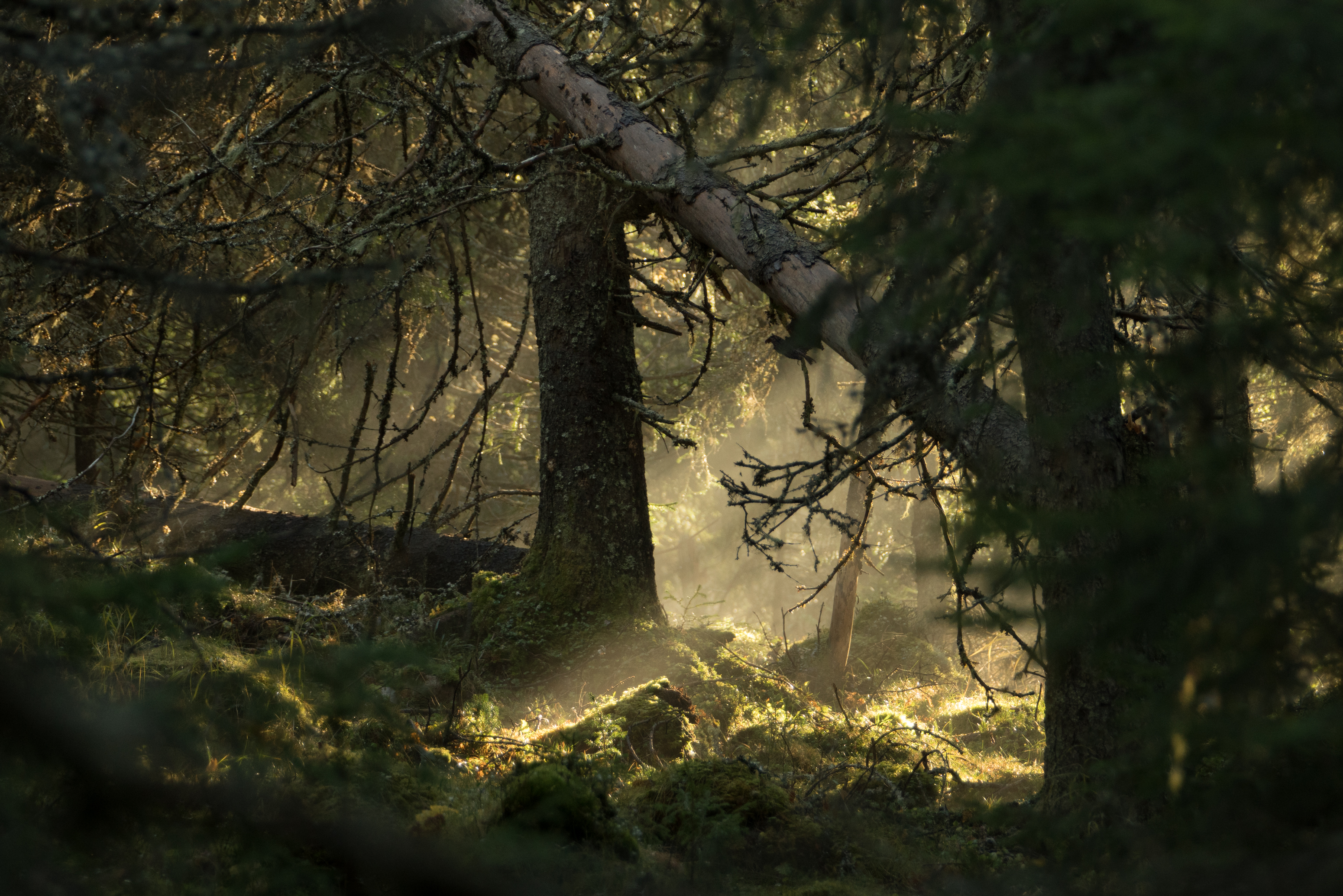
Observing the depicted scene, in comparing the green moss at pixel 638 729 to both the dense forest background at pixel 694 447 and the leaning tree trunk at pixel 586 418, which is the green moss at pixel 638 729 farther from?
the leaning tree trunk at pixel 586 418

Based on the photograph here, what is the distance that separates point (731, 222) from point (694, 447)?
1.62 m

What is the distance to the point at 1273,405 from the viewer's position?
7.98m

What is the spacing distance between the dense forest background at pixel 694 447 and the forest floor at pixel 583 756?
30 millimetres

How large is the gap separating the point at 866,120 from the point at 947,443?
1631 mm

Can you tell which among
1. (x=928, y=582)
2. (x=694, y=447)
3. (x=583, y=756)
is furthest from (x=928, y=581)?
(x=583, y=756)

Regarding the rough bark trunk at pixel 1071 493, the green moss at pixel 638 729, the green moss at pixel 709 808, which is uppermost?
the rough bark trunk at pixel 1071 493

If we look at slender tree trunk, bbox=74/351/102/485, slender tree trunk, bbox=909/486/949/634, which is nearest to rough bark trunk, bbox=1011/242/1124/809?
slender tree trunk, bbox=74/351/102/485

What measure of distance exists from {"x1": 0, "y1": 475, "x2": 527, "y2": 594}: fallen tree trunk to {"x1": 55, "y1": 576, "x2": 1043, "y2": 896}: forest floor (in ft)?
1.83

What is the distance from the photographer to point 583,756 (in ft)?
12.5

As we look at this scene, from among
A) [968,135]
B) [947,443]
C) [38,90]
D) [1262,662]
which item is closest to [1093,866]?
[1262,662]

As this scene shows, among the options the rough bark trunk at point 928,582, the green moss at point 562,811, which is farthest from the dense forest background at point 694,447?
the rough bark trunk at point 928,582

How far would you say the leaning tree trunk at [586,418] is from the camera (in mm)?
5855

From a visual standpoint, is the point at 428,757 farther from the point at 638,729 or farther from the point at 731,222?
the point at 731,222

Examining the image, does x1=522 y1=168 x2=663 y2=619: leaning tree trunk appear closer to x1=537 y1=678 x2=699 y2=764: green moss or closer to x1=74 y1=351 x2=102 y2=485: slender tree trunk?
x1=537 y1=678 x2=699 y2=764: green moss
